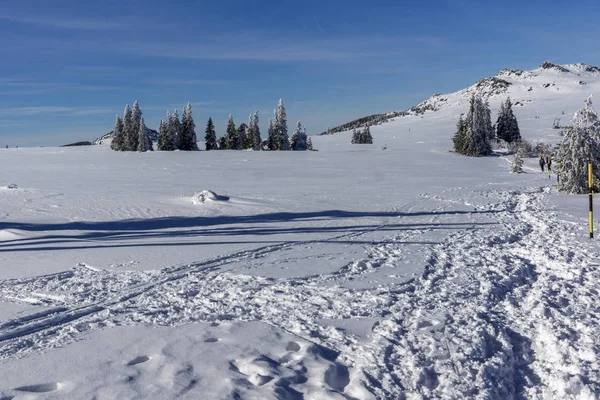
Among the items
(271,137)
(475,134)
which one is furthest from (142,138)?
(475,134)

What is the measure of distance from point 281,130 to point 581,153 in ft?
194

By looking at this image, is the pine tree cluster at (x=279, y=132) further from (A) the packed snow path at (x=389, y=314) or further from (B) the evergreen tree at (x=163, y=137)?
(A) the packed snow path at (x=389, y=314)

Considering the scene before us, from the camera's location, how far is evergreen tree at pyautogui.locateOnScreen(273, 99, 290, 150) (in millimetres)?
77000

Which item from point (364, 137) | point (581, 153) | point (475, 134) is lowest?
point (581, 153)

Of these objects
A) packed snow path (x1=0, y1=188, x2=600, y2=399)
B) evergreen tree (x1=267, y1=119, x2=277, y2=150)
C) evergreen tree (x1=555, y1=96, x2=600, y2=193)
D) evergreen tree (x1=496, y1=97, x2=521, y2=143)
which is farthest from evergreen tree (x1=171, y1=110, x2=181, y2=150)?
packed snow path (x1=0, y1=188, x2=600, y2=399)

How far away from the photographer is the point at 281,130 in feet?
256

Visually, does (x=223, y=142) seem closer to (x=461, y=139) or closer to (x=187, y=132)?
(x=187, y=132)

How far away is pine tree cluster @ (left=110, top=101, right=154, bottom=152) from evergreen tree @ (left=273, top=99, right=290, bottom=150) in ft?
64.1

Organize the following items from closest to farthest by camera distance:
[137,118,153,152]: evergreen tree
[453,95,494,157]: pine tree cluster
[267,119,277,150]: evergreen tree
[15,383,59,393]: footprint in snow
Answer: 1. [15,383,59,393]: footprint in snow
2. [453,95,494,157]: pine tree cluster
3. [137,118,153,152]: evergreen tree
4. [267,119,277,150]: evergreen tree

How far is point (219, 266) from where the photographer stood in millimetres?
8055

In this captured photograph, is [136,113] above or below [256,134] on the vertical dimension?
above

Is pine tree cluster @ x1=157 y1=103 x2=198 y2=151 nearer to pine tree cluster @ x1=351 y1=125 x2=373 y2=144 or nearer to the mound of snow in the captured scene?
pine tree cluster @ x1=351 y1=125 x2=373 y2=144

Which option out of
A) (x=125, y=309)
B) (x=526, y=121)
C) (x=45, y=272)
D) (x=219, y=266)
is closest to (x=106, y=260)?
(x=45, y=272)

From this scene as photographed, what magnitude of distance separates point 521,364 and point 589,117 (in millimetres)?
21392
